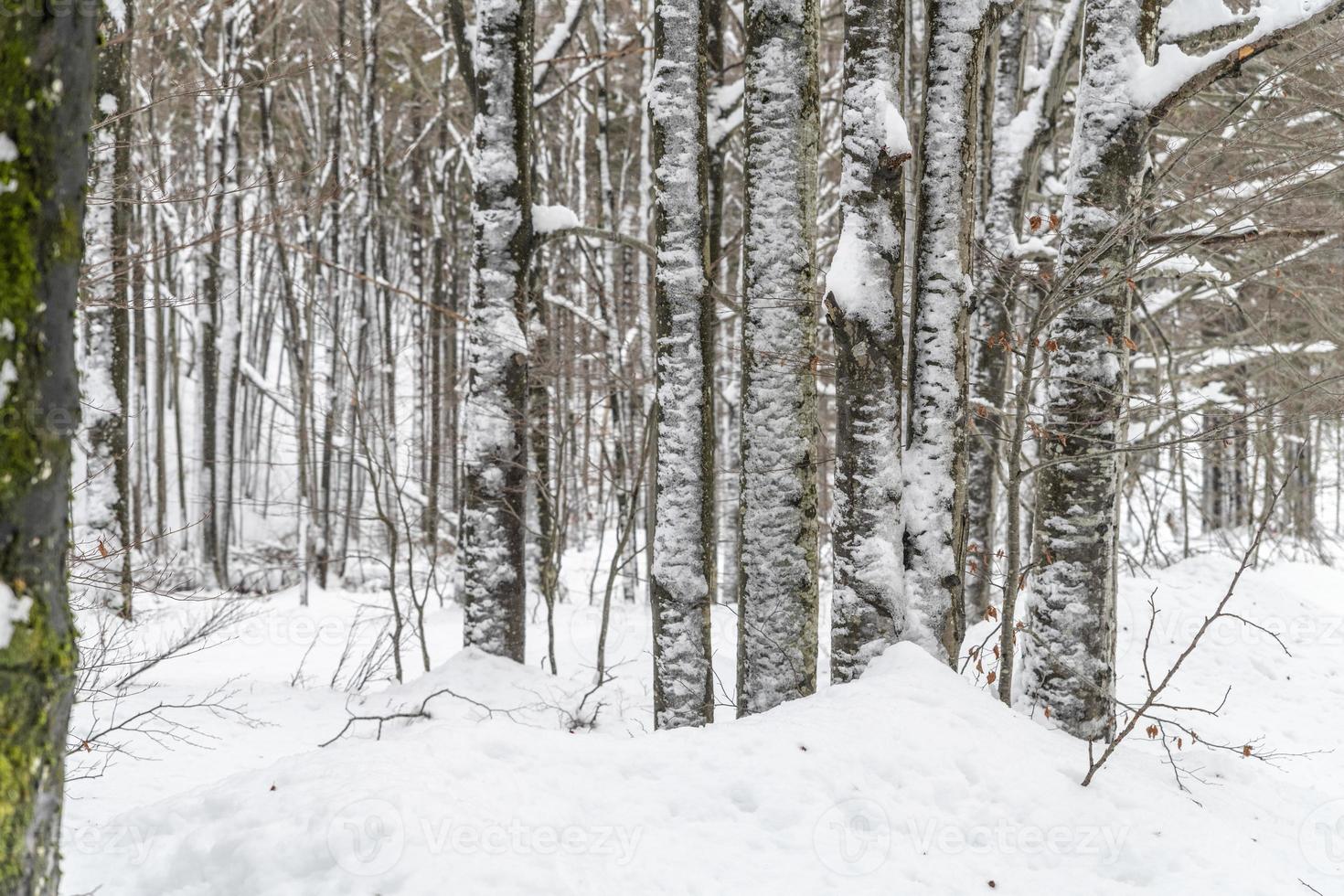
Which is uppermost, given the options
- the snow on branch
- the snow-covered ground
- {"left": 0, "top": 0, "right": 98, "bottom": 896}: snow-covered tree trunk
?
the snow on branch

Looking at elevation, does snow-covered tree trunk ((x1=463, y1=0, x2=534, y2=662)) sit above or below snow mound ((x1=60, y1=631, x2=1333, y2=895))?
above

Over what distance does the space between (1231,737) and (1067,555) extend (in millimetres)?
4049

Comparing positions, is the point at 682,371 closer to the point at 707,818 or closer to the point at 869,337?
the point at 869,337

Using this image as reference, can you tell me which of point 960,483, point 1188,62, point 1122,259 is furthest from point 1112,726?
point 1188,62

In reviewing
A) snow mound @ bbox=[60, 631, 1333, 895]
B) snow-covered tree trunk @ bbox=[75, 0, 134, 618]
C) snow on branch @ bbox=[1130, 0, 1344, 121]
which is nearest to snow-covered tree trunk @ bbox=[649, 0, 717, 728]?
snow mound @ bbox=[60, 631, 1333, 895]

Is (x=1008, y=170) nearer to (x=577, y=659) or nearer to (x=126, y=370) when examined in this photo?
(x=577, y=659)

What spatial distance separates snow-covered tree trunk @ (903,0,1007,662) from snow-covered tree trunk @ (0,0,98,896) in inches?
149

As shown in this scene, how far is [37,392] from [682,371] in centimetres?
399

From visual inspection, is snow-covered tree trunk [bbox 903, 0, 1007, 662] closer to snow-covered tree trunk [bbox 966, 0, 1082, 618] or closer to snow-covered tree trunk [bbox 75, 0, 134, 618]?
snow-covered tree trunk [bbox 966, 0, 1082, 618]

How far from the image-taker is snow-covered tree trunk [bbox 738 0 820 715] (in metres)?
4.93

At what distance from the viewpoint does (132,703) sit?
6.63m

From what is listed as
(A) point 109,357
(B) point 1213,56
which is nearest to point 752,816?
(B) point 1213,56

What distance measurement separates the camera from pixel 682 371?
536cm

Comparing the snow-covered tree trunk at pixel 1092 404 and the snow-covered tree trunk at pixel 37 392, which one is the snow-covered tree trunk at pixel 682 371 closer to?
the snow-covered tree trunk at pixel 1092 404
